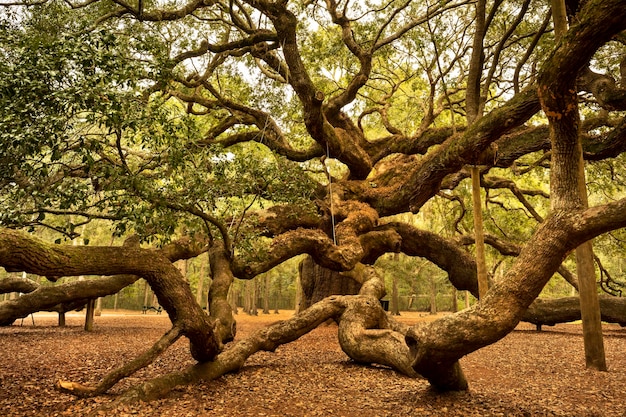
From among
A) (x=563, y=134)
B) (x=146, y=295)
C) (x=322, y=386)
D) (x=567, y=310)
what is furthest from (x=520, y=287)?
(x=146, y=295)

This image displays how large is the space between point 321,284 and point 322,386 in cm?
749

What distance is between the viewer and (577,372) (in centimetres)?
604

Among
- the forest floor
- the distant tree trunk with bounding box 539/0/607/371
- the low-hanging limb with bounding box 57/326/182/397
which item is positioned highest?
the distant tree trunk with bounding box 539/0/607/371

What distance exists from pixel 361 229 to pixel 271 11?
5.77 m

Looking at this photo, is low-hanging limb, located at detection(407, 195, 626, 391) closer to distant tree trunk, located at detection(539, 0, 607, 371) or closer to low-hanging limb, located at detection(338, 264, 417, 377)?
distant tree trunk, located at detection(539, 0, 607, 371)

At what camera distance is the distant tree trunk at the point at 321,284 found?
12531 mm

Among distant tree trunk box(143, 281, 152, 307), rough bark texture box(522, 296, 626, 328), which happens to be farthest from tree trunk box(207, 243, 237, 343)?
distant tree trunk box(143, 281, 152, 307)

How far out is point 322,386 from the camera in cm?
533

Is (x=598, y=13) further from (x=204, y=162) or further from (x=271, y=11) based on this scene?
(x=271, y=11)

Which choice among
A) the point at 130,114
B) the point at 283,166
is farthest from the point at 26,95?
the point at 283,166

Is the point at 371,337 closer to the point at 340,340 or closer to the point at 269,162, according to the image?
the point at 340,340

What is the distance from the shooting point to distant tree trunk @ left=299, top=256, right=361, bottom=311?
12.5 meters

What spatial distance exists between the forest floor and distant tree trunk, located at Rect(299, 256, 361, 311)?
4186mm

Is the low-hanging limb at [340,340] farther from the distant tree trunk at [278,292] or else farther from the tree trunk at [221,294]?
the distant tree trunk at [278,292]
